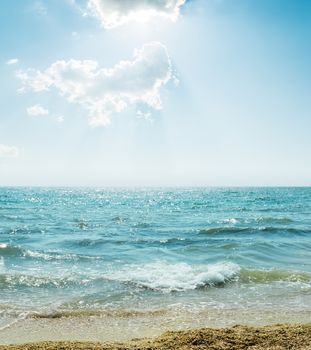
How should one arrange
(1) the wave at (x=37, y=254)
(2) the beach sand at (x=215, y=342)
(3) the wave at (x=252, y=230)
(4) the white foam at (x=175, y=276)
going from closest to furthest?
(2) the beach sand at (x=215, y=342) < (4) the white foam at (x=175, y=276) < (1) the wave at (x=37, y=254) < (3) the wave at (x=252, y=230)

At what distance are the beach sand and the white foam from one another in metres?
5.02

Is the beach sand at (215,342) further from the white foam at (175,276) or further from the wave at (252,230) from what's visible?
the wave at (252,230)

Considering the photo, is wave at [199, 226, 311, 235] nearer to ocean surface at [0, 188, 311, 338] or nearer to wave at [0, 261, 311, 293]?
ocean surface at [0, 188, 311, 338]

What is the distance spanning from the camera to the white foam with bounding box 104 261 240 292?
12258 millimetres

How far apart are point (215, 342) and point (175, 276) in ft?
23.1

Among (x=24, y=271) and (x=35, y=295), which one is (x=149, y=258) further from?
(x=35, y=295)

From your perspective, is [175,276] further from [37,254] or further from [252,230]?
[252,230]

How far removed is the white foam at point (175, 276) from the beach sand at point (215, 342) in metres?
5.02

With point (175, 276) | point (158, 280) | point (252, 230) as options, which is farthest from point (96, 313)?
point (252, 230)

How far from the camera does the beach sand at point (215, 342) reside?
20.3ft

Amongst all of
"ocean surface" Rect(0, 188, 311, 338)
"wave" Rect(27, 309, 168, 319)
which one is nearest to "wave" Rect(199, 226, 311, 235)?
"ocean surface" Rect(0, 188, 311, 338)

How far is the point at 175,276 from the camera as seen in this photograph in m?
13.4

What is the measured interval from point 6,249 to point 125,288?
9.68 metres

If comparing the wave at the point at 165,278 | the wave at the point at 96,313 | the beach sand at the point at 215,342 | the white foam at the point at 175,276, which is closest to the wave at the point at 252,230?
the white foam at the point at 175,276
